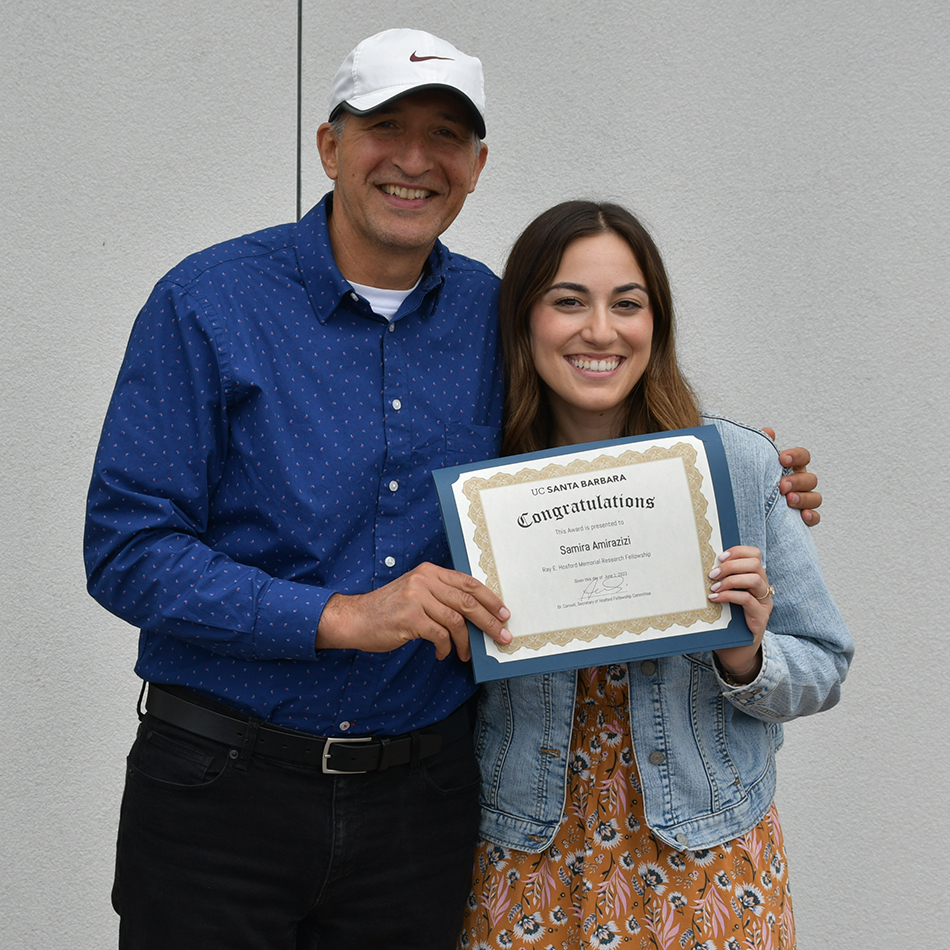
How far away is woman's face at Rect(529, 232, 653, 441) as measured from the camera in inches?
56.4

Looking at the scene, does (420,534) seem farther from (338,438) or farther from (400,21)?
(400,21)

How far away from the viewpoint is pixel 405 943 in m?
1.46

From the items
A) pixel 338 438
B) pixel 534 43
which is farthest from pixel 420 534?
pixel 534 43

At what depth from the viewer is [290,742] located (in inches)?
53.4

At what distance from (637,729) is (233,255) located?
0.94 metres

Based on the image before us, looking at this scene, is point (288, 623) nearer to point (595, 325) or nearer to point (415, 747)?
point (415, 747)

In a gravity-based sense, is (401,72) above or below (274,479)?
above

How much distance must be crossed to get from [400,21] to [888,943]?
115 inches

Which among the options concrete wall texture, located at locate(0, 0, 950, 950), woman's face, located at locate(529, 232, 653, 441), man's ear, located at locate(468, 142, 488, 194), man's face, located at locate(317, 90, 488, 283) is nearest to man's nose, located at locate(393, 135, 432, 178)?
man's face, located at locate(317, 90, 488, 283)

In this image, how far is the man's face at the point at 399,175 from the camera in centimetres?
143

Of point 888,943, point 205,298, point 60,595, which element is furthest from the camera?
point 888,943

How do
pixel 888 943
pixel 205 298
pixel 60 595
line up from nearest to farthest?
pixel 205 298, pixel 60 595, pixel 888 943

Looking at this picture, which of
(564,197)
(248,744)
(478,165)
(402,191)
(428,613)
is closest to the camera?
(428,613)
